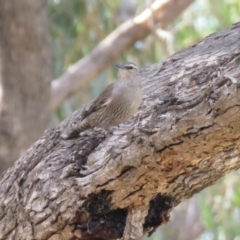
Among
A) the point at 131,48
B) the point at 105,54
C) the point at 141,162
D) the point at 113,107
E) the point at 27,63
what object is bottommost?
the point at 141,162

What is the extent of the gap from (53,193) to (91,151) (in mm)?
178

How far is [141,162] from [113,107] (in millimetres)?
607

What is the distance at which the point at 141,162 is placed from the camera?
6.66 ft

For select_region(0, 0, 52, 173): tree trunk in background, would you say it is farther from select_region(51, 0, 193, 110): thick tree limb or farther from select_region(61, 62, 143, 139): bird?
select_region(61, 62, 143, 139): bird

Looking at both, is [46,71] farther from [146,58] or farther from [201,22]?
[201,22]

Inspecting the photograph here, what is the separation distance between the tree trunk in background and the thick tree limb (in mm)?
1327

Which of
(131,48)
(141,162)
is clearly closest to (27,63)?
(131,48)

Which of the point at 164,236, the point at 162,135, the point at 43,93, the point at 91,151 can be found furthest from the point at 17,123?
the point at 164,236

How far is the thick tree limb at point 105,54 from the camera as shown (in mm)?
5875

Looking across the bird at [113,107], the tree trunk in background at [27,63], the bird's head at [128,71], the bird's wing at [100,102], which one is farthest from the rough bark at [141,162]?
the tree trunk in background at [27,63]

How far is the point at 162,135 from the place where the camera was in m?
1.98

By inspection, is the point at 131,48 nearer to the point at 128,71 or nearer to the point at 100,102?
the point at 128,71

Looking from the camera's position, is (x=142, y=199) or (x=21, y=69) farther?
(x=21, y=69)

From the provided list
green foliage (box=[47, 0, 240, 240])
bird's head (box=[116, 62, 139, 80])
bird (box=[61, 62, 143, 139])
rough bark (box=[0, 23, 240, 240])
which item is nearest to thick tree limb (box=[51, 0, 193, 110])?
green foliage (box=[47, 0, 240, 240])
